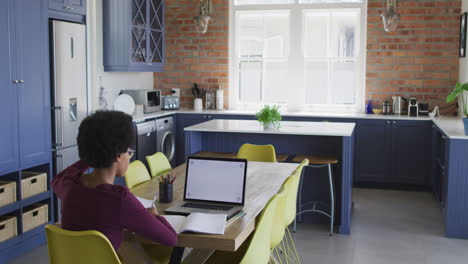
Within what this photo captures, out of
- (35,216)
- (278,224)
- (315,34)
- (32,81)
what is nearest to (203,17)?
(315,34)

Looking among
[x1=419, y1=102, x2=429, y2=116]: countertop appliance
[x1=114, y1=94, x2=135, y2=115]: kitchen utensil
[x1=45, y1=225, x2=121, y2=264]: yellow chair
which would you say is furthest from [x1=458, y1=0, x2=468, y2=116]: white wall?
[x1=45, y1=225, x2=121, y2=264]: yellow chair

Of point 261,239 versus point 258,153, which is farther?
point 258,153

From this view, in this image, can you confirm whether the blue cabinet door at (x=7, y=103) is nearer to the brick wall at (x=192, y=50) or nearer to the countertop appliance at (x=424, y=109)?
the brick wall at (x=192, y=50)

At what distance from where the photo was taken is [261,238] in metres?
2.66

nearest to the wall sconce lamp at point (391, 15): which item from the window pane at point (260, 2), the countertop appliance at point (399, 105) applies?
the countertop appliance at point (399, 105)

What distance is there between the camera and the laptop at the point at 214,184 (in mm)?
2867

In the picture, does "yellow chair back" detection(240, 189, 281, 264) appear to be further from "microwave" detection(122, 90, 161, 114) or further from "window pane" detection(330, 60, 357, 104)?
"window pane" detection(330, 60, 357, 104)

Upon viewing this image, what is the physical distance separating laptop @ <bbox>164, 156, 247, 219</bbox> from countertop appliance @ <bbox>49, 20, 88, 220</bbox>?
2.28 meters

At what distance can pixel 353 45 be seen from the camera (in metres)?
7.44

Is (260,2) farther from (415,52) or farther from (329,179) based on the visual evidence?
(329,179)

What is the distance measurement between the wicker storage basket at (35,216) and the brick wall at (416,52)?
14.6ft

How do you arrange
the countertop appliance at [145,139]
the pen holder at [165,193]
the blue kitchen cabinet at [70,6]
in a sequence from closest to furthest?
the pen holder at [165,193], the blue kitchen cabinet at [70,6], the countertop appliance at [145,139]

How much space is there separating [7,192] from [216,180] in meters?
2.10

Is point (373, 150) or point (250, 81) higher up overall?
point (250, 81)
